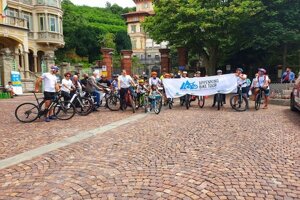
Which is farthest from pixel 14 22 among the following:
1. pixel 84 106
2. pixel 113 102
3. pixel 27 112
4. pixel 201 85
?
pixel 201 85

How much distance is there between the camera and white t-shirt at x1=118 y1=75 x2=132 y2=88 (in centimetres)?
1259

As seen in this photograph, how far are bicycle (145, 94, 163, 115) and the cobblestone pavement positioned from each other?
2812mm

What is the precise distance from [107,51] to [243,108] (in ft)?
50.9

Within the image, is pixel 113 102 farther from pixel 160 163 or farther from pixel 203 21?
pixel 203 21

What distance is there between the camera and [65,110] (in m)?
10.9

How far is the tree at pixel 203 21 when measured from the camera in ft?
61.2

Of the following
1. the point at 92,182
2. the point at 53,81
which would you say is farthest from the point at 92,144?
the point at 53,81

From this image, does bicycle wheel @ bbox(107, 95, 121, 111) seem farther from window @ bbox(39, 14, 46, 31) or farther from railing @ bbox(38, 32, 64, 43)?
window @ bbox(39, 14, 46, 31)

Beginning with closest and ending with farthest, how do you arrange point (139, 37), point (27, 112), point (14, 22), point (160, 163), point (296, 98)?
point (160, 163) → point (27, 112) → point (296, 98) → point (14, 22) → point (139, 37)

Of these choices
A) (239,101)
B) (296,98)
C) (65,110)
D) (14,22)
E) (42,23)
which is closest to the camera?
(65,110)

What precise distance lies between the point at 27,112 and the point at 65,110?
131 cm

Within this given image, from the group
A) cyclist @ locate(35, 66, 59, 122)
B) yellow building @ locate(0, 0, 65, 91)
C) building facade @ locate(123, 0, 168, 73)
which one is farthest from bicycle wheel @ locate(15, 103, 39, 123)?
building facade @ locate(123, 0, 168, 73)

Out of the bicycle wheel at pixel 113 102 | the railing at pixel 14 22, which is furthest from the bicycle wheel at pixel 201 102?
the railing at pixel 14 22

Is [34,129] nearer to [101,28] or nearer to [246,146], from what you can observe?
[246,146]
